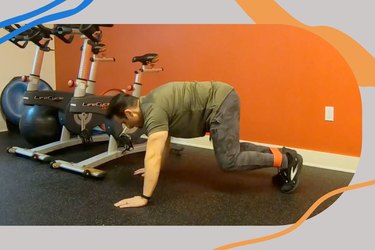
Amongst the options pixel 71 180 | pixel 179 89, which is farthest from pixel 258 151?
pixel 71 180

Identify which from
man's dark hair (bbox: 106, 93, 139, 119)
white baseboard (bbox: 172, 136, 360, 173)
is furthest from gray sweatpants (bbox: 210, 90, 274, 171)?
white baseboard (bbox: 172, 136, 360, 173)

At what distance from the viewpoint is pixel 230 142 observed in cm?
209

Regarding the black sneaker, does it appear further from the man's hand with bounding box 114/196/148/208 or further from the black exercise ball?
the black exercise ball

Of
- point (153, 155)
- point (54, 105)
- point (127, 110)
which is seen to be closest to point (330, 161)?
point (153, 155)

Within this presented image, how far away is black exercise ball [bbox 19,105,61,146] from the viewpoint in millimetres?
2984

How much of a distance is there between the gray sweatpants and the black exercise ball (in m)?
1.70

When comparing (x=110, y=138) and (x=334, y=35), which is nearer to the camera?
(x=334, y=35)

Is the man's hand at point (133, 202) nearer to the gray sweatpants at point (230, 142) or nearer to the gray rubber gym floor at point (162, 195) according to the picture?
the gray rubber gym floor at point (162, 195)

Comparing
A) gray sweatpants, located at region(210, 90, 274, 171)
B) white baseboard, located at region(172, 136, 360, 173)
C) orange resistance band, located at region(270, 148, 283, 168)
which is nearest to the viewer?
gray sweatpants, located at region(210, 90, 274, 171)

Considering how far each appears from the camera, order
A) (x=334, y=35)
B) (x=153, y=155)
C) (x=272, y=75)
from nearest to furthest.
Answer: (x=334, y=35)
(x=153, y=155)
(x=272, y=75)

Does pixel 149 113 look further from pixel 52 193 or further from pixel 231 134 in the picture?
pixel 52 193

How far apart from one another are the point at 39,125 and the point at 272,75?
213cm

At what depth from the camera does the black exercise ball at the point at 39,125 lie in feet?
9.79

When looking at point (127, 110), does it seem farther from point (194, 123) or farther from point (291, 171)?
point (291, 171)
